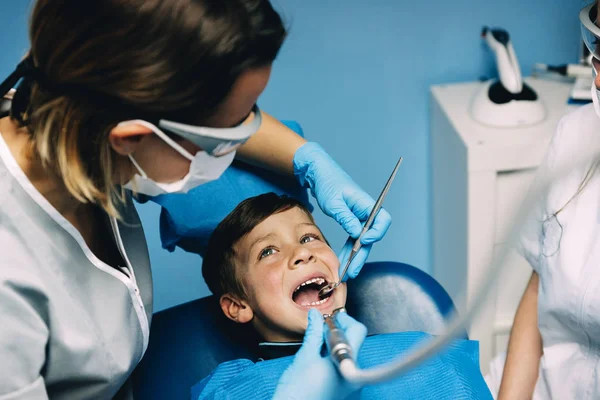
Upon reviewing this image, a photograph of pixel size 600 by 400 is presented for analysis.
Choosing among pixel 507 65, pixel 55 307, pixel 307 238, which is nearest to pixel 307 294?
pixel 307 238

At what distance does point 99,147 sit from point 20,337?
284 millimetres

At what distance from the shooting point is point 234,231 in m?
1.48

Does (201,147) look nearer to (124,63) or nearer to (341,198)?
(124,63)

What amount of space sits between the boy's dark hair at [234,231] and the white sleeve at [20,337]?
0.54 m

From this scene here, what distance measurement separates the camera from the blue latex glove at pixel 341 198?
1395 millimetres

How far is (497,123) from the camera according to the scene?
6.36ft

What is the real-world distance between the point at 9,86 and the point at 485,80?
5.20 feet

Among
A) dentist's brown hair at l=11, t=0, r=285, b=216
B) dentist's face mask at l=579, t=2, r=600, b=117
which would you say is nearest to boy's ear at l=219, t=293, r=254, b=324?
dentist's brown hair at l=11, t=0, r=285, b=216

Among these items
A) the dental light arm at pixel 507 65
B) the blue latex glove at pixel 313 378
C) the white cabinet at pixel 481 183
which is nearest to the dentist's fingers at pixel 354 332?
the blue latex glove at pixel 313 378

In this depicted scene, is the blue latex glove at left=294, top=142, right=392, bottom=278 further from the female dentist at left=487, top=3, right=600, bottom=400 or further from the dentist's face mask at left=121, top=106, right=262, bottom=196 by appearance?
the dentist's face mask at left=121, top=106, right=262, bottom=196

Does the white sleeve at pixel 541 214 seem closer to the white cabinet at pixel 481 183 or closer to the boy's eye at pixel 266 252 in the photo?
the white cabinet at pixel 481 183

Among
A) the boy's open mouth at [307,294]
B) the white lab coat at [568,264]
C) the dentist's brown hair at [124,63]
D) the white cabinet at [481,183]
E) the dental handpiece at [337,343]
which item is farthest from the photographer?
the white cabinet at [481,183]

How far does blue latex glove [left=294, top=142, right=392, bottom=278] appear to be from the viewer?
54.9 inches

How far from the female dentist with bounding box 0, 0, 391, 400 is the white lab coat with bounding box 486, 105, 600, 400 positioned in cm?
42
